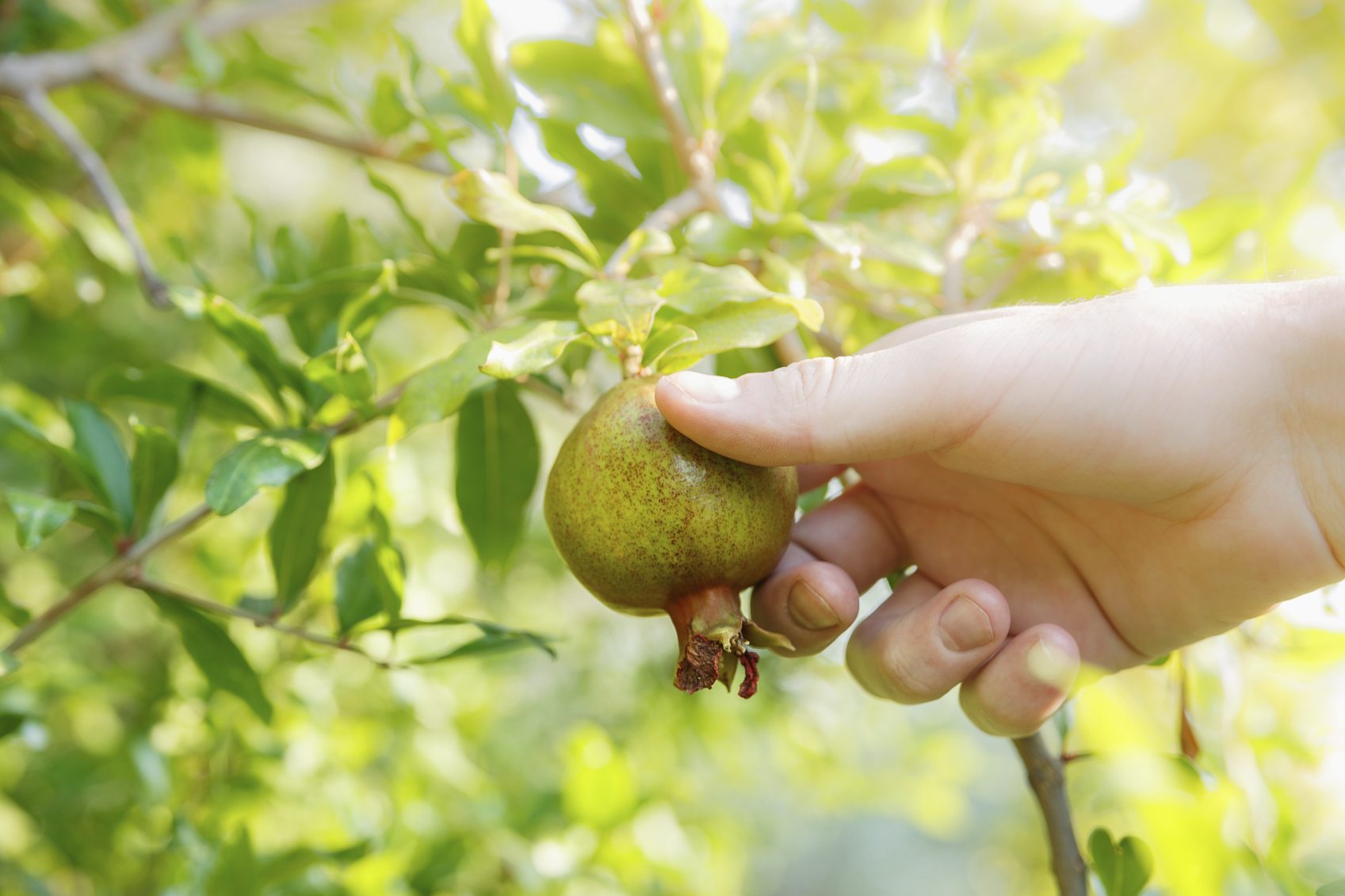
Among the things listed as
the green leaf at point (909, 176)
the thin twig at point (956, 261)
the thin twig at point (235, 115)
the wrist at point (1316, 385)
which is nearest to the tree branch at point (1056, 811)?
the wrist at point (1316, 385)

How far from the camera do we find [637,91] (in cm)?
93

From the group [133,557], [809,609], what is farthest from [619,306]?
[133,557]

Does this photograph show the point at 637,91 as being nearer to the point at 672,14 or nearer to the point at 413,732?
the point at 672,14

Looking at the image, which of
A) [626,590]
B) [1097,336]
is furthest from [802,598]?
[1097,336]

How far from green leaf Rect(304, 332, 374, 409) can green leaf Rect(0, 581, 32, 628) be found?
430mm

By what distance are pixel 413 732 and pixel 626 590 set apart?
3.63 ft

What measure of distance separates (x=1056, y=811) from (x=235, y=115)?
1.24 metres

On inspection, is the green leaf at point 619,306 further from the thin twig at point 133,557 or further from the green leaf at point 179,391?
the green leaf at point 179,391

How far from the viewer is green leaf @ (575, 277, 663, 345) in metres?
0.64

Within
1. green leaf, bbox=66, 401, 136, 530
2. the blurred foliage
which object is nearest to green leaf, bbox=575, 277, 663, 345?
the blurred foliage

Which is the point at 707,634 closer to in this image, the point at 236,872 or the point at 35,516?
the point at 35,516

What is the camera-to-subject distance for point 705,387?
2.05 ft

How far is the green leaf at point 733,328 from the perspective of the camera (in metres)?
0.64

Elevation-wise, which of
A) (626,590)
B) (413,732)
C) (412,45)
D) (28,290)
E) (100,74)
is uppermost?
(412,45)
